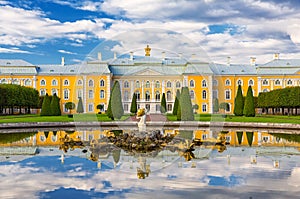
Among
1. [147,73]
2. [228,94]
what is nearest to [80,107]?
[147,73]

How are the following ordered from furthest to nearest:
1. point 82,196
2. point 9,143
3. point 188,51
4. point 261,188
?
point 9,143 < point 188,51 < point 261,188 < point 82,196

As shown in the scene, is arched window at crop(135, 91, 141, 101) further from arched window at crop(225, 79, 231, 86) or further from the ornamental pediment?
arched window at crop(225, 79, 231, 86)

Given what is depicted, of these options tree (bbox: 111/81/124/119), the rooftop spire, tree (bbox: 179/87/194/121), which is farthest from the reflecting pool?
tree (bbox: 111/81/124/119)

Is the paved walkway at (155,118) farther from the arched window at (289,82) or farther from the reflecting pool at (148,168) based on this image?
the arched window at (289,82)

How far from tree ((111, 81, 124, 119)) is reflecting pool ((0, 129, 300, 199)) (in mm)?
4983

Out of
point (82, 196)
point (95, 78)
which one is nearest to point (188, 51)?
point (95, 78)

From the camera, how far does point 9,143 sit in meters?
14.7

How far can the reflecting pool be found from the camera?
7.67 metres

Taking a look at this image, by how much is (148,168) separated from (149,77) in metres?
7.85

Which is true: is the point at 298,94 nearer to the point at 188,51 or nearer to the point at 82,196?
the point at 188,51

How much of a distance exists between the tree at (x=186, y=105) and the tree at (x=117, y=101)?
3243 millimetres

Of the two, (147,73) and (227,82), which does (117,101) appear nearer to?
(147,73)

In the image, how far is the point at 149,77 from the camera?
17.2 m

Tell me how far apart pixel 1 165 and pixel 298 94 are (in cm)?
2976
